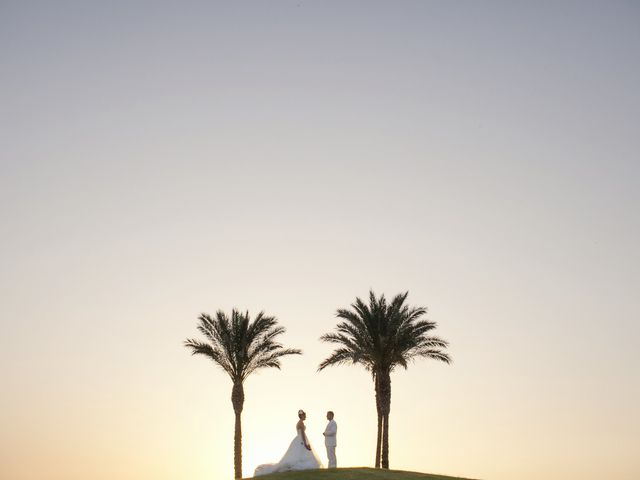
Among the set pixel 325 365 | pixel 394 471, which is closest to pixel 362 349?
pixel 325 365

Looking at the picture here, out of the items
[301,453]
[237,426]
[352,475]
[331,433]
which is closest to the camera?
[352,475]

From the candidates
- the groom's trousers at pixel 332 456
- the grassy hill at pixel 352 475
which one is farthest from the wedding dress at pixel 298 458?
the groom's trousers at pixel 332 456

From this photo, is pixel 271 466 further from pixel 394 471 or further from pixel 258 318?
pixel 258 318

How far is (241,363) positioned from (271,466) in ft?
48.8

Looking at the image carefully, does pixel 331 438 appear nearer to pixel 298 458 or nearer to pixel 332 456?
pixel 332 456

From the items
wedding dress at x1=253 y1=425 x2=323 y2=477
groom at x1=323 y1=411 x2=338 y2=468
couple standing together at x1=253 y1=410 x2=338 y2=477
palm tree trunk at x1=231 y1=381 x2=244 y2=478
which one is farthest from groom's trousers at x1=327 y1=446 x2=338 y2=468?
palm tree trunk at x1=231 y1=381 x2=244 y2=478

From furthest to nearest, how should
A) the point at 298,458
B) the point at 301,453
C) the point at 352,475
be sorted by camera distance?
the point at 301,453
the point at 298,458
the point at 352,475

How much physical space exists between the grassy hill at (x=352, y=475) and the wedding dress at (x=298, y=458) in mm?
655

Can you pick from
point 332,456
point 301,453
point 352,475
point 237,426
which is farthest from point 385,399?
point 352,475

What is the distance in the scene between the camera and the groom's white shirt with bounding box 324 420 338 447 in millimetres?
44812

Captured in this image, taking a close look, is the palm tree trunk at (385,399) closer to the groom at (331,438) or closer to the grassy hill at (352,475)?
the grassy hill at (352,475)

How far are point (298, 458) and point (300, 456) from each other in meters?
0.14

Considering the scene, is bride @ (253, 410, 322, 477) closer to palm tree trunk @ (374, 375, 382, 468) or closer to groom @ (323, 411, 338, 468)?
groom @ (323, 411, 338, 468)

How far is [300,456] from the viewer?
4388 centimetres
